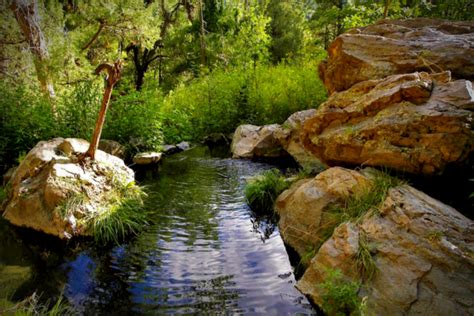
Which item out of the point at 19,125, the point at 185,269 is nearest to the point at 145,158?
the point at 19,125

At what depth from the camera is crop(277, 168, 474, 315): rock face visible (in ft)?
9.17

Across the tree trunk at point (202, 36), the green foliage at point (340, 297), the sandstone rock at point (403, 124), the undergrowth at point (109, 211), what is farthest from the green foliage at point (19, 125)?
the tree trunk at point (202, 36)

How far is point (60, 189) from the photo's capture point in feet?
16.0

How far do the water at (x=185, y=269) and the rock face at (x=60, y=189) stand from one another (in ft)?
1.58

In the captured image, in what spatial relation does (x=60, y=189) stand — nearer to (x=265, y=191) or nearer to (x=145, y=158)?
(x=265, y=191)

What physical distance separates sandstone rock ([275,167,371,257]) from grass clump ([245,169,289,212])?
1119 millimetres

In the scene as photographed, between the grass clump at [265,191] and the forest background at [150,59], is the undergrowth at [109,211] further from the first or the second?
the forest background at [150,59]

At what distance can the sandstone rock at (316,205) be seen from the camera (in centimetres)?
425

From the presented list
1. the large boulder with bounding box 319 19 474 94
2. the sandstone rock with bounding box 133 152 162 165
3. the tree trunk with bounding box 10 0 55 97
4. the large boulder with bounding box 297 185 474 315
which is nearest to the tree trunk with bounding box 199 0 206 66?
the tree trunk with bounding box 10 0 55 97

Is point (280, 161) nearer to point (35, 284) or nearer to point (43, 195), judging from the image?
point (43, 195)

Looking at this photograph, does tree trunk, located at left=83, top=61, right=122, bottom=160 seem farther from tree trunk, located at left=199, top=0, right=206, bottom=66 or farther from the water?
tree trunk, located at left=199, top=0, right=206, bottom=66

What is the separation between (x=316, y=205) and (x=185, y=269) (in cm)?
189

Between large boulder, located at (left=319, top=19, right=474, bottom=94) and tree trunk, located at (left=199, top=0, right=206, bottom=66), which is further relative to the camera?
tree trunk, located at (left=199, top=0, right=206, bottom=66)

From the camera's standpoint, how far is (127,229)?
16.8 feet
